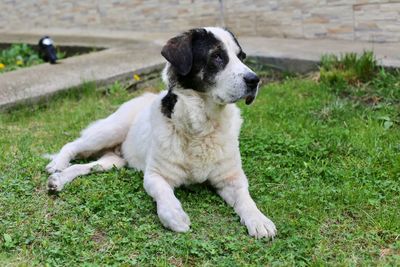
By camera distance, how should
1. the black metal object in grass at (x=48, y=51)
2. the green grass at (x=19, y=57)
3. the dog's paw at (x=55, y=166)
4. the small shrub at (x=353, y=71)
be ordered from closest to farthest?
1. the dog's paw at (x=55, y=166)
2. the small shrub at (x=353, y=71)
3. the black metal object in grass at (x=48, y=51)
4. the green grass at (x=19, y=57)

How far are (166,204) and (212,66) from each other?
0.90 m

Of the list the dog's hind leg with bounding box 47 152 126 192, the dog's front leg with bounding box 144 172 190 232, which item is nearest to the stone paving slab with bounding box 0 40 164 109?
the dog's hind leg with bounding box 47 152 126 192

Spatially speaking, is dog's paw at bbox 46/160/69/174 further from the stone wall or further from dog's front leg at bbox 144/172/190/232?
the stone wall

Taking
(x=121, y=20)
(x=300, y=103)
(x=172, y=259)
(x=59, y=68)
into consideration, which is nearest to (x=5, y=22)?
(x=121, y=20)

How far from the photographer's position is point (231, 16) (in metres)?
8.88

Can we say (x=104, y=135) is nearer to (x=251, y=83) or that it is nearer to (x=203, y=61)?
(x=203, y=61)

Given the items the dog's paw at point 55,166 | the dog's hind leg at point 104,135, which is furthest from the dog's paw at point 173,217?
the dog's hind leg at point 104,135

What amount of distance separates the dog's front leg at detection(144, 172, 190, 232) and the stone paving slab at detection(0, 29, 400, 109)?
2.71 m

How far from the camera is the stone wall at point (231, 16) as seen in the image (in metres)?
7.34

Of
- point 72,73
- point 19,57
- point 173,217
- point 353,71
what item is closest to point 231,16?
point 72,73

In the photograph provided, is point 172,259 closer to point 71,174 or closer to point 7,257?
point 7,257

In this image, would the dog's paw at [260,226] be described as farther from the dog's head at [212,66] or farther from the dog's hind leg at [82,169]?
the dog's hind leg at [82,169]

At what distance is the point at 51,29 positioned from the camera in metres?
11.4

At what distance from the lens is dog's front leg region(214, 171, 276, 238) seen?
304cm
